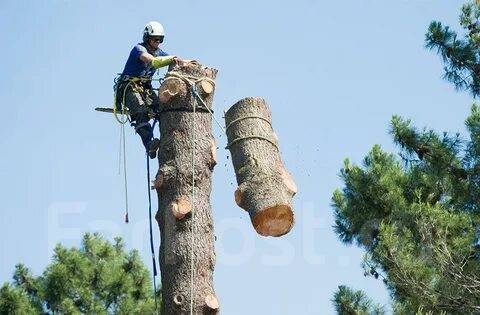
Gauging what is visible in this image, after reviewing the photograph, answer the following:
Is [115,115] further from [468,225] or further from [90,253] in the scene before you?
[90,253]

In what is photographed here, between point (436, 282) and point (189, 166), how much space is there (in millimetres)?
4871

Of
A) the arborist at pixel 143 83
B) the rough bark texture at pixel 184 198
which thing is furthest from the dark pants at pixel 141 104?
the rough bark texture at pixel 184 198

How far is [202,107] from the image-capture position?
5.19m

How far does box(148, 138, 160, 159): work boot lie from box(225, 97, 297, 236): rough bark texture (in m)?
0.42

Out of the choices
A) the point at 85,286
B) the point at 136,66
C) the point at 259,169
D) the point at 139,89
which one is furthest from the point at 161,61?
the point at 85,286

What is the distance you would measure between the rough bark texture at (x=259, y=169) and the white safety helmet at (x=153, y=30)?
3.37 ft

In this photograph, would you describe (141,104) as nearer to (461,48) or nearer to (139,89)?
(139,89)

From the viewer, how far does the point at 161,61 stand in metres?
5.56

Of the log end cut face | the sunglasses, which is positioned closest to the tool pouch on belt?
the sunglasses

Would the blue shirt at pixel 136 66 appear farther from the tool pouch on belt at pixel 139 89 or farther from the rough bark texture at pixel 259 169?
the rough bark texture at pixel 259 169

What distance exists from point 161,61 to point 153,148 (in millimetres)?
560

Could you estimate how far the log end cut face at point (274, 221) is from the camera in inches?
196

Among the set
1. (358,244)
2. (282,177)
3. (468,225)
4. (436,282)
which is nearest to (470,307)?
(436,282)

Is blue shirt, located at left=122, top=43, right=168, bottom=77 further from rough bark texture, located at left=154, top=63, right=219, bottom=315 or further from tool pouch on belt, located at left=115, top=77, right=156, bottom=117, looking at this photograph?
rough bark texture, located at left=154, top=63, right=219, bottom=315
